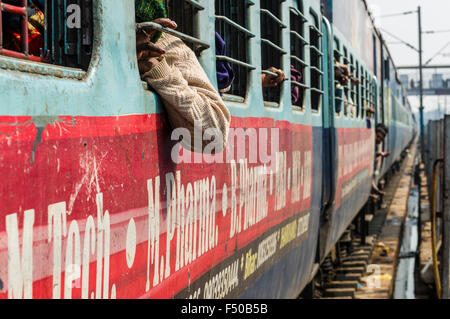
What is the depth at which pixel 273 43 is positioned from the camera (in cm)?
452

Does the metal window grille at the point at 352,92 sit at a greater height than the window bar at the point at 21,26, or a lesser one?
greater

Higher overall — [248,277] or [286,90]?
[286,90]

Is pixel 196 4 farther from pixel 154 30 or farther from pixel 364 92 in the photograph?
pixel 364 92

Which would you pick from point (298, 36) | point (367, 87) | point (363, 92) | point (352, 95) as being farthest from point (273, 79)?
point (367, 87)

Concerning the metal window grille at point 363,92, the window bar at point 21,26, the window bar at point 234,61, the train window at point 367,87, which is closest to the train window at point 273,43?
the window bar at point 234,61

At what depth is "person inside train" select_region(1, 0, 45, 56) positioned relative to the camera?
1830 mm

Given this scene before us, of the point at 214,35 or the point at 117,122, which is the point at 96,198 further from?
the point at 214,35

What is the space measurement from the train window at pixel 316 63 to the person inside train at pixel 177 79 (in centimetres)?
344

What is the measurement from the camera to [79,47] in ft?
6.61

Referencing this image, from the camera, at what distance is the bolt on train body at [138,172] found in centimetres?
163

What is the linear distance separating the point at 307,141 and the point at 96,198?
369 cm

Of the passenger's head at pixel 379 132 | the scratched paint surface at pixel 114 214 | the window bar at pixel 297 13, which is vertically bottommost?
the scratched paint surface at pixel 114 214

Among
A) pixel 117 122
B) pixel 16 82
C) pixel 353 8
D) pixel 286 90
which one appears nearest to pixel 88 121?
pixel 117 122

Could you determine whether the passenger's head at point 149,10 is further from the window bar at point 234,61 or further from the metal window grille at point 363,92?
the metal window grille at point 363,92
